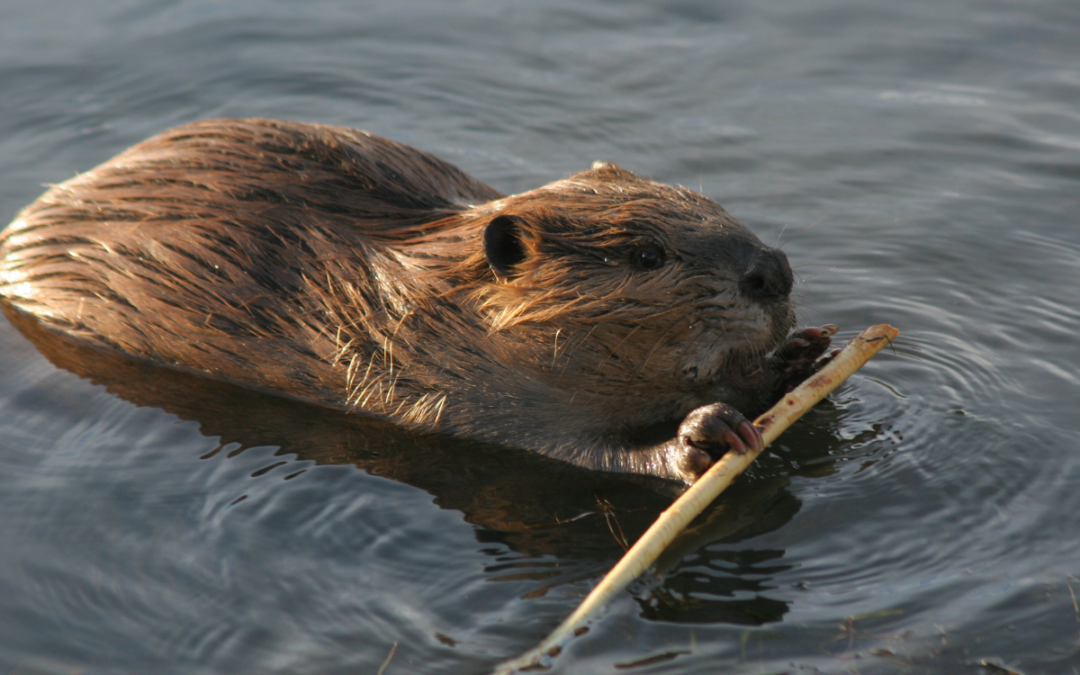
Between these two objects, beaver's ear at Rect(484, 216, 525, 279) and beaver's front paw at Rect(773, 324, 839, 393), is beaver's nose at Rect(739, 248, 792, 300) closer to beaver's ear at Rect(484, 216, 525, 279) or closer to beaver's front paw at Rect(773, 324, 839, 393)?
beaver's front paw at Rect(773, 324, 839, 393)

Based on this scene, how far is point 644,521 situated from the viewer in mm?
4641

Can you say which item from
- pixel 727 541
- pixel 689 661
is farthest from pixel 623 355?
pixel 689 661

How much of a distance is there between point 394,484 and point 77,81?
6174 mm

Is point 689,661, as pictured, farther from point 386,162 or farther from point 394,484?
point 386,162

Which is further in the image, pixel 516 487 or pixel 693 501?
pixel 516 487

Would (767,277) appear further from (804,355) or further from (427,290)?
(427,290)

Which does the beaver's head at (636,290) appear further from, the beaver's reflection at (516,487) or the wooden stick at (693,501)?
the beaver's reflection at (516,487)

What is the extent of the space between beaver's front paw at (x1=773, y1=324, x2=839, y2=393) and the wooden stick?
163 mm

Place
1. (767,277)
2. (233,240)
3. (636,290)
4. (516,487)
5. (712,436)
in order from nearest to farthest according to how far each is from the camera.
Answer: (712,436) < (767,277) < (636,290) < (516,487) < (233,240)

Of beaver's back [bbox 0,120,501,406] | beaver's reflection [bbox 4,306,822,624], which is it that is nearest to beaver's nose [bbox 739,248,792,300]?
beaver's reflection [bbox 4,306,822,624]

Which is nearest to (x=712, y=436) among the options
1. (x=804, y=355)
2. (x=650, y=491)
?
(x=650, y=491)

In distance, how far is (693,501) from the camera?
407 centimetres

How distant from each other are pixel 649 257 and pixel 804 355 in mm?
966

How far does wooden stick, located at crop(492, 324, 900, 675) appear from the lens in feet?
12.3
